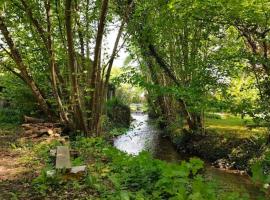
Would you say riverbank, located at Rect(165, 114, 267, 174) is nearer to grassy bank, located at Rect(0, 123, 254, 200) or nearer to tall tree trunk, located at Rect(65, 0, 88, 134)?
tall tree trunk, located at Rect(65, 0, 88, 134)

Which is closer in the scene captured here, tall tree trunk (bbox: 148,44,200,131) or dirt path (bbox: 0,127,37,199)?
dirt path (bbox: 0,127,37,199)

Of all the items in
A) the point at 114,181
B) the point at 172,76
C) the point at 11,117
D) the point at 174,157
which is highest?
the point at 172,76

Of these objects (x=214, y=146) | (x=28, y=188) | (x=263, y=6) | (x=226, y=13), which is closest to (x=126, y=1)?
(x=226, y=13)

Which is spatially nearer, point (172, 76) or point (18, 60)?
point (18, 60)

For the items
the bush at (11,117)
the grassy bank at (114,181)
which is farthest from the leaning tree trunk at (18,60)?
the grassy bank at (114,181)

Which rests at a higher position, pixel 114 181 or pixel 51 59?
pixel 51 59

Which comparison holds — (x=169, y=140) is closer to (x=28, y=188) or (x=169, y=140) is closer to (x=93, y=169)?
(x=93, y=169)

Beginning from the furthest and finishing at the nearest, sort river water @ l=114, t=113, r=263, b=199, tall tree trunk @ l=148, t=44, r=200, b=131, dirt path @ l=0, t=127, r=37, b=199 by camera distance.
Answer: tall tree trunk @ l=148, t=44, r=200, b=131
river water @ l=114, t=113, r=263, b=199
dirt path @ l=0, t=127, r=37, b=199

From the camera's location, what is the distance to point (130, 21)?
48.9 ft

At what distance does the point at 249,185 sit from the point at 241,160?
9.68 ft

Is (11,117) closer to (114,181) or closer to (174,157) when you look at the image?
(174,157)

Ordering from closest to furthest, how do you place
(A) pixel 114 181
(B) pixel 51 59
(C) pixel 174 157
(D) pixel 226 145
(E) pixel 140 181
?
(A) pixel 114 181 → (E) pixel 140 181 → (B) pixel 51 59 → (D) pixel 226 145 → (C) pixel 174 157

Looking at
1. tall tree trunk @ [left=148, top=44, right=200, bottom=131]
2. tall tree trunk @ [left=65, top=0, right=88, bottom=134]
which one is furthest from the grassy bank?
tall tree trunk @ [left=148, top=44, right=200, bottom=131]

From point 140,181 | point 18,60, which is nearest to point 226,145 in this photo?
point 18,60
